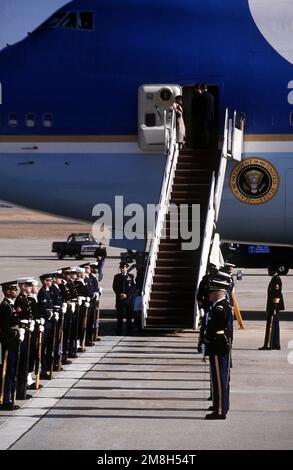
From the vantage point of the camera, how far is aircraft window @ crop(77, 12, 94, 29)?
106 ft

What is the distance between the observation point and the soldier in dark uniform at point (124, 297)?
103 feet

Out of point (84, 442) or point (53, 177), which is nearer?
point (84, 442)

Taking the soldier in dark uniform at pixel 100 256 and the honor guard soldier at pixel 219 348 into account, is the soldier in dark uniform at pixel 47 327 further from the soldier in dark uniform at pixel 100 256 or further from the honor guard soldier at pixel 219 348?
the soldier in dark uniform at pixel 100 256

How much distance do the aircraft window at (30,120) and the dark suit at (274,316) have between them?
7738 millimetres

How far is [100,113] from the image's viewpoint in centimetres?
3200

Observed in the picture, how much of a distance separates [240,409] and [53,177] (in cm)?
1400

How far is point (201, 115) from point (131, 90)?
1.92 metres

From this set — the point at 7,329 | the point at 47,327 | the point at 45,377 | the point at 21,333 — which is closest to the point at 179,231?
the point at 47,327

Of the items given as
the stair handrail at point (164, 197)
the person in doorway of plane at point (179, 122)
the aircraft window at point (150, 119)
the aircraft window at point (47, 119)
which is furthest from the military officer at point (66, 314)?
the person in doorway of plane at point (179, 122)

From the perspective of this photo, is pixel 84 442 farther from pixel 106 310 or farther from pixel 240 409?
pixel 106 310

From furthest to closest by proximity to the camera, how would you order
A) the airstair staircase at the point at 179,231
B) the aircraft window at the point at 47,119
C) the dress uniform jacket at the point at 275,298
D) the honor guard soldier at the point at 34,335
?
the aircraft window at the point at 47,119 < the airstair staircase at the point at 179,231 < the dress uniform jacket at the point at 275,298 < the honor guard soldier at the point at 34,335

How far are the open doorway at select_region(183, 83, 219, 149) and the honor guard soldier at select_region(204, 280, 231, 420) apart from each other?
41.9ft
